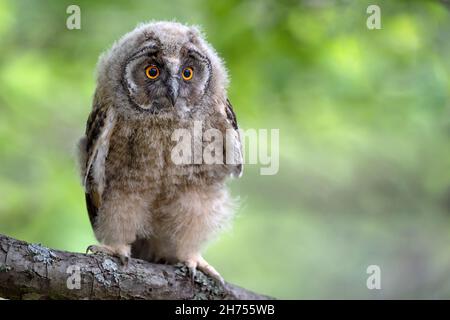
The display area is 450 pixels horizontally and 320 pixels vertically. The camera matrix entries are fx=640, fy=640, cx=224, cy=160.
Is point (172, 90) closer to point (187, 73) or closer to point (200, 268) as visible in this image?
point (187, 73)

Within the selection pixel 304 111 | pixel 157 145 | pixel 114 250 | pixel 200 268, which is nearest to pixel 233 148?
pixel 157 145

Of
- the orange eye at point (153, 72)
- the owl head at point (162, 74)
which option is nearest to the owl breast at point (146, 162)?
the owl head at point (162, 74)

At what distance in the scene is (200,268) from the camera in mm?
5309

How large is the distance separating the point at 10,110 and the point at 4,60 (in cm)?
54

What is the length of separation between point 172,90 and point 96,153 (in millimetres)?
805

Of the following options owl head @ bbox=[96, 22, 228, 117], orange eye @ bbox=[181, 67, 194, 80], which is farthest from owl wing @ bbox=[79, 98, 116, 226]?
orange eye @ bbox=[181, 67, 194, 80]

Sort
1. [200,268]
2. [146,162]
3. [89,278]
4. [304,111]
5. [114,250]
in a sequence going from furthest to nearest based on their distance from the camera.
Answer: [304,111] < [200,268] < [146,162] < [114,250] < [89,278]

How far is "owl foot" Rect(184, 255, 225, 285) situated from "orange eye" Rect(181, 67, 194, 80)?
4.92 feet

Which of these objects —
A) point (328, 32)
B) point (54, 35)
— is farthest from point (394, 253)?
point (54, 35)

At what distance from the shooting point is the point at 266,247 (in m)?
9.23

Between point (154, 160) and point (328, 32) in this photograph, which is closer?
point (154, 160)

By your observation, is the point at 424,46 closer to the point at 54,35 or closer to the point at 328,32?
the point at 328,32

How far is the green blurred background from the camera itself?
6.14m

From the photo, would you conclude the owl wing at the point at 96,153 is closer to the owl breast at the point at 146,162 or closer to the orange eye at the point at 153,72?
the owl breast at the point at 146,162
